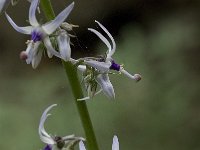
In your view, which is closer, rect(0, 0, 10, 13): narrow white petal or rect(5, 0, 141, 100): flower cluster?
rect(5, 0, 141, 100): flower cluster

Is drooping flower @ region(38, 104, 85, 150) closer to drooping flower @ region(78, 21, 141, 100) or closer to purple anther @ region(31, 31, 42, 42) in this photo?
drooping flower @ region(78, 21, 141, 100)

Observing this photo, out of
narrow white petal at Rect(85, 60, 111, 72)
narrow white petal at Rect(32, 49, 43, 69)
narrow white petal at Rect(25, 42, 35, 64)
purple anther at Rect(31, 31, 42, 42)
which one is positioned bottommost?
narrow white petal at Rect(85, 60, 111, 72)

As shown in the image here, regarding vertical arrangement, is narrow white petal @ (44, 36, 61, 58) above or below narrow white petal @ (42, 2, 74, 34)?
below

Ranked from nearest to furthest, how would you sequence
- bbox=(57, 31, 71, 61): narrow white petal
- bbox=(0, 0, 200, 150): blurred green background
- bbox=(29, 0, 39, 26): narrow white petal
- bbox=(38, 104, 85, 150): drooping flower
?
1. bbox=(57, 31, 71, 61): narrow white petal
2. bbox=(29, 0, 39, 26): narrow white petal
3. bbox=(38, 104, 85, 150): drooping flower
4. bbox=(0, 0, 200, 150): blurred green background

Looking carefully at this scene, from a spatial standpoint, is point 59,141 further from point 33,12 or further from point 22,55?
point 33,12

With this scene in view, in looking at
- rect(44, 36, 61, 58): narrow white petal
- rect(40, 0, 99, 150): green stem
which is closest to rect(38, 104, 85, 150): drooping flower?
rect(40, 0, 99, 150): green stem

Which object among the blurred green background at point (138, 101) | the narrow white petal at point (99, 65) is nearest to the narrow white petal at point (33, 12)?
the narrow white petal at point (99, 65)

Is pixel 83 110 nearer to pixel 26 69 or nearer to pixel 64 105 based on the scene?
pixel 64 105
